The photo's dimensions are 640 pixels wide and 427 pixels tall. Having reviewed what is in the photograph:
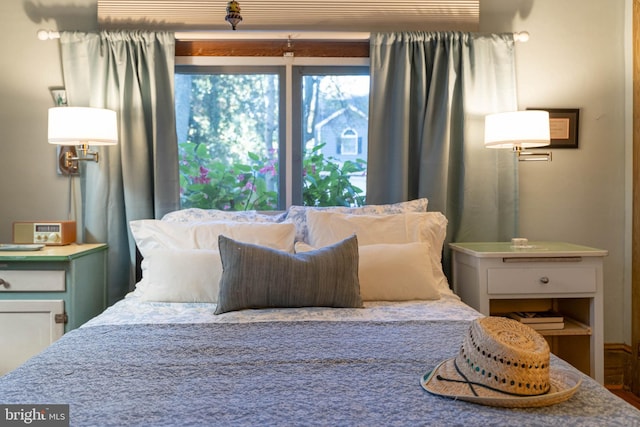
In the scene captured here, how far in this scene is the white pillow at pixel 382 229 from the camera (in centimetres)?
248

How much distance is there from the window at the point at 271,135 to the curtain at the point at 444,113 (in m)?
0.19

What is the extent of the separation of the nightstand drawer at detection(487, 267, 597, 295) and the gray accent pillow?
80 cm

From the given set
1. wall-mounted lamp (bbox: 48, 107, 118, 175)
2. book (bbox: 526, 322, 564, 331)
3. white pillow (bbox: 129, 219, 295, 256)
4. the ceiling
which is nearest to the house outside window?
the ceiling

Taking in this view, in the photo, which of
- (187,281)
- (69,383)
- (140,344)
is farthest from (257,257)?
(69,383)

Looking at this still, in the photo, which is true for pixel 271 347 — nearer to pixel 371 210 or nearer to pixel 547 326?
pixel 371 210

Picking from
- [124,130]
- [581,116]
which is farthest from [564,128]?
[124,130]

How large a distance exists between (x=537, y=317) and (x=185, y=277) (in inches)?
64.9

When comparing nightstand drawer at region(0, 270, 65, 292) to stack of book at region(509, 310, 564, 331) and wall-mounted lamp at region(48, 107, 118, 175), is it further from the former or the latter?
stack of book at region(509, 310, 564, 331)

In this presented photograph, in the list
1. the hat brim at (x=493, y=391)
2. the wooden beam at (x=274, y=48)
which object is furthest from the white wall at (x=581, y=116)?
the hat brim at (x=493, y=391)

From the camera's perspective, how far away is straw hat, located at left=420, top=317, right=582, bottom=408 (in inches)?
45.8

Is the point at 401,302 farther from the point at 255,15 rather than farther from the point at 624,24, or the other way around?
the point at 624,24

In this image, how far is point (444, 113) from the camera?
2904 mm

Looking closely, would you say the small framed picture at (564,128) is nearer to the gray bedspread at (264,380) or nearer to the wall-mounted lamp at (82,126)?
the gray bedspread at (264,380)

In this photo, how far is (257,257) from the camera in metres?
2.06
